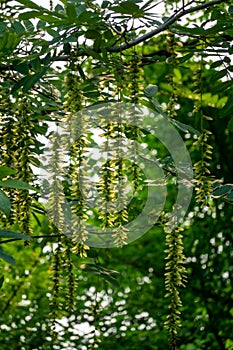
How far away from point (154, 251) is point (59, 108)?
10.4ft

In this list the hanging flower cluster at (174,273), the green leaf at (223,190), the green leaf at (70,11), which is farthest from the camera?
the green leaf at (223,190)

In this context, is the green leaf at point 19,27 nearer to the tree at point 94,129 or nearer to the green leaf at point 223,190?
the tree at point 94,129

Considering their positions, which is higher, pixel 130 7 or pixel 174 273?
pixel 130 7

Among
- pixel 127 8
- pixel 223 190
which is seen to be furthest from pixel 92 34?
pixel 223 190

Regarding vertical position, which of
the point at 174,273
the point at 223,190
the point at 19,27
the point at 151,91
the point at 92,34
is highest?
the point at 19,27

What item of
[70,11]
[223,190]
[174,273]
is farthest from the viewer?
[223,190]

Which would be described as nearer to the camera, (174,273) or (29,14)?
(29,14)

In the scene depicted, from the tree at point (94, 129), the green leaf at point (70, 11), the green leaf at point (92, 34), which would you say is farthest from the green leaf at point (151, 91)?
the green leaf at point (70, 11)

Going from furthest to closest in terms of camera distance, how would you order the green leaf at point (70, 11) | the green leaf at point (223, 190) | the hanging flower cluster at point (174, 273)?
1. the green leaf at point (223, 190)
2. the hanging flower cluster at point (174, 273)
3. the green leaf at point (70, 11)

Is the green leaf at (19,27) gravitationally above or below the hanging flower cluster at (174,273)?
above

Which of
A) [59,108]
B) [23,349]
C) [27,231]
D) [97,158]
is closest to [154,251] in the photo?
[23,349]

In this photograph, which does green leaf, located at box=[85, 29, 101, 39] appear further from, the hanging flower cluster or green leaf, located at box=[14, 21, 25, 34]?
the hanging flower cluster

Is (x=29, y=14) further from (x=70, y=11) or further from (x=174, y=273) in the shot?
(x=174, y=273)

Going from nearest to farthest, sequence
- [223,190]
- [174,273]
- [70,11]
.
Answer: [70,11]
[174,273]
[223,190]
